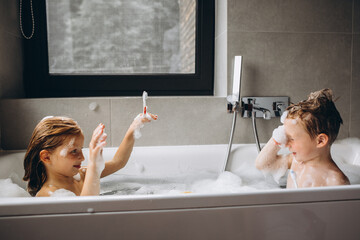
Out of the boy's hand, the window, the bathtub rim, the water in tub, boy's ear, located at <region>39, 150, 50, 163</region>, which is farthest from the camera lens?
the window

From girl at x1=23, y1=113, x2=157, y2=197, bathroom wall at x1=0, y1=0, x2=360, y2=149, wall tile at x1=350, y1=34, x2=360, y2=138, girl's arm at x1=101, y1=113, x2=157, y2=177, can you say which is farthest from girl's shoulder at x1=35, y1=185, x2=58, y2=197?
wall tile at x1=350, y1=34, x2=360, y2=138

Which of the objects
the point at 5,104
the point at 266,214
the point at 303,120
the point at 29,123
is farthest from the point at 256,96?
the point at 5,104

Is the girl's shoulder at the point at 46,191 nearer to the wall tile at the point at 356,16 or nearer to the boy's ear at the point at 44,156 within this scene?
the boy's ear at the point at 44,156

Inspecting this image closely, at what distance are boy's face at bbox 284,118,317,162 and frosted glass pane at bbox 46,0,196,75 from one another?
0.98 metres

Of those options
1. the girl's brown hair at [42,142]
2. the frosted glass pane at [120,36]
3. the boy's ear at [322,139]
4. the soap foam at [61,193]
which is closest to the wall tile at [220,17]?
the frosted glass pane at [120,36]

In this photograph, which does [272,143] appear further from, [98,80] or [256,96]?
[98,80]

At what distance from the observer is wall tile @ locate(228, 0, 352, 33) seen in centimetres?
163

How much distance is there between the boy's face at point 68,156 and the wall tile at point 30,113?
0.56 metres

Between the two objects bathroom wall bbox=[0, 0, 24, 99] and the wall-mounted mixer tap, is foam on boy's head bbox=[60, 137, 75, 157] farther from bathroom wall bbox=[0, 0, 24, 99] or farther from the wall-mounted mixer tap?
the wall-mounted mixer tap

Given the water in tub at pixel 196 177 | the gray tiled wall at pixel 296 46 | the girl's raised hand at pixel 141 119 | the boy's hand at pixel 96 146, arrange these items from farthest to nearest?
1. the gray tiled wall at pixel 296 46
2. the water in tub at pixel 196 177
3. the girl's raised hand at pixel 141 119
4. the boy's hand at pixel 96 146

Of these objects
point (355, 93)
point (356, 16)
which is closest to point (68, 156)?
point (355, 93)

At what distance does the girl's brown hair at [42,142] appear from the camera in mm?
1004

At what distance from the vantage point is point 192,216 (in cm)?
75

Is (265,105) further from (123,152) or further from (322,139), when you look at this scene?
(123,152)
